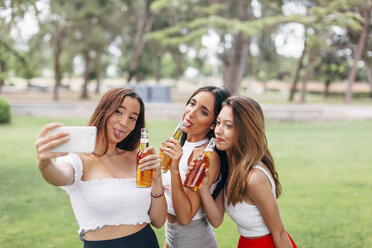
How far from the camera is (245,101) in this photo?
209cm

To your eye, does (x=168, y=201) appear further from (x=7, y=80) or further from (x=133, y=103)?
(x=7, y=80)

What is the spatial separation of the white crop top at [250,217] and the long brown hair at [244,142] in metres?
0.05

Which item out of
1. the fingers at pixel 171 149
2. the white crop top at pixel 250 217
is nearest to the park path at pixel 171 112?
the white crop top at pixel 250 217

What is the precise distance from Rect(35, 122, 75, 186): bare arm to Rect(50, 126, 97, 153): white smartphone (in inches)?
0.8

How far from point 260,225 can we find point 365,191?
18.4 ft

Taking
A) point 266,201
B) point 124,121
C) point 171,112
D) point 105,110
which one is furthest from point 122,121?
point 171,112

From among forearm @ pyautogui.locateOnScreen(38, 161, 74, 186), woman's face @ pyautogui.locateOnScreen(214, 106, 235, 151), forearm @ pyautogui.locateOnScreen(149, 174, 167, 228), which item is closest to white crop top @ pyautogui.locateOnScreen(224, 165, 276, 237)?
woman's face @ pyautogui.locateOnScreen(214, 106, 235, 151)

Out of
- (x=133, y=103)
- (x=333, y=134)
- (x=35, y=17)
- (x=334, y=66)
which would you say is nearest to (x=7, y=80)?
(x=35, y=17)

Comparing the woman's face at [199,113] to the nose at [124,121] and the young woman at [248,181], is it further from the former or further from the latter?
the nose at [124,121]

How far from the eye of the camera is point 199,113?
2244mm

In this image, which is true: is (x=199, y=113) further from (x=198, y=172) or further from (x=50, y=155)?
(x=50, y=155)

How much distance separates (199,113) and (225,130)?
235 millimetres

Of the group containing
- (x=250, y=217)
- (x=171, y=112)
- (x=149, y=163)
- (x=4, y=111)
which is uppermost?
(x=149, y=163)

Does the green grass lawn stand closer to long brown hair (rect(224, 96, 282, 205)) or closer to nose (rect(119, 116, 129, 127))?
long brown hair (rect(224, 96, 282, 205))
